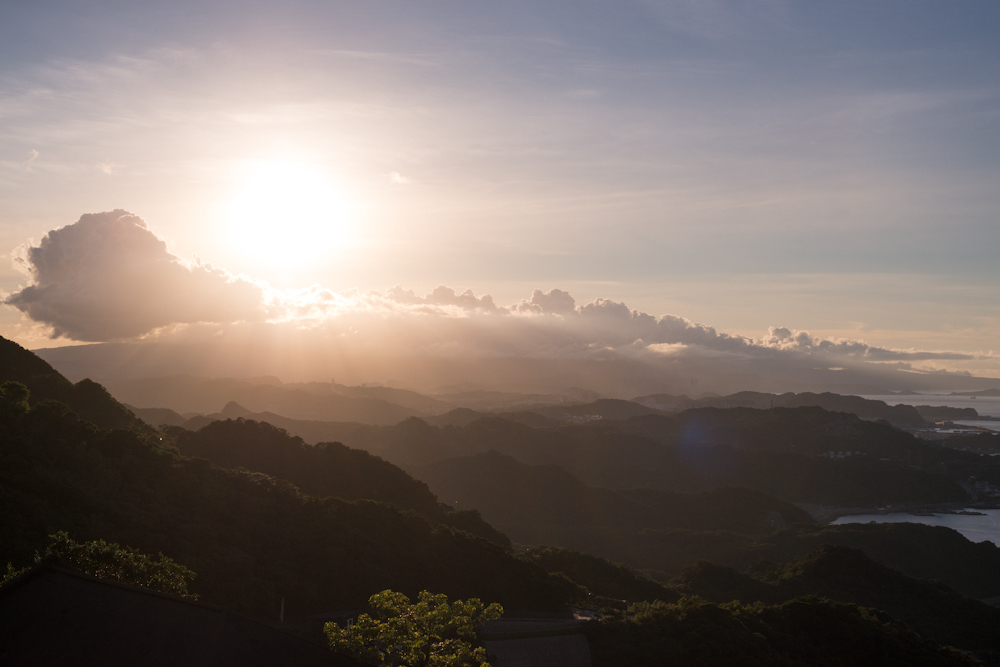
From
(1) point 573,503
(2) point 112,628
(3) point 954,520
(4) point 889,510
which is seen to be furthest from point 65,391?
(3) point 954,520

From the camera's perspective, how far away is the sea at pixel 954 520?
157 metres

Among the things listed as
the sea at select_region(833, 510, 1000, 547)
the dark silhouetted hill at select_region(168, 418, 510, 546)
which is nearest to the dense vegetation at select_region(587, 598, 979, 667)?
the dark silhouetted hill at select_region(168, 418, 510, 546)

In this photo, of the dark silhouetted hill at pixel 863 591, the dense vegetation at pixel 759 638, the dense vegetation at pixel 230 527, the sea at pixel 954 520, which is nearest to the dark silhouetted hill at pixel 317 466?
the dense vegetation at pixel 230 527

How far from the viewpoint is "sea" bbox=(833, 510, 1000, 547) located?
156837 millimetres

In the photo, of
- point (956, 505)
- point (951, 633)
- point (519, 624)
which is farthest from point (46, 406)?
point (956, 505)

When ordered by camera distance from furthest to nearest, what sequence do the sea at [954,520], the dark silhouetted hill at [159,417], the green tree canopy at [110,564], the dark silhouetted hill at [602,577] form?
the dark silhouetted hill at [159,417] < the sea at [954,520] < the dark silhouetted hill at [602,577] < the green tree canopy at [110,564]

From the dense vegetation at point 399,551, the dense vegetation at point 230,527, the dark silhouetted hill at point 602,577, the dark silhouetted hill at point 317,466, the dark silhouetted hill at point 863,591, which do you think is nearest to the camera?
the dense vegetation at point 230,527

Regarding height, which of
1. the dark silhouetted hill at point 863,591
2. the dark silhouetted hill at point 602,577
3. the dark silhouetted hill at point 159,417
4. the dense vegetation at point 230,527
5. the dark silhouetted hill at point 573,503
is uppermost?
the dense vegetation at point 230,527

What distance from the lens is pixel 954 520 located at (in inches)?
6609

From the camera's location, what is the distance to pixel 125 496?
4200 centimetres

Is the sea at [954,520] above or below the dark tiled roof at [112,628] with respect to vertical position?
below

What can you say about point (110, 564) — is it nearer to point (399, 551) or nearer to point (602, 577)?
point (399, 551)

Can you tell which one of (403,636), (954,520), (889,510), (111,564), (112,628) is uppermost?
(112,628)

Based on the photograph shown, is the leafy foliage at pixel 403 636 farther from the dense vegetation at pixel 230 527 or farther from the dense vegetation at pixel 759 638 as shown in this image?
the dense vegetation at pixel 759 638
